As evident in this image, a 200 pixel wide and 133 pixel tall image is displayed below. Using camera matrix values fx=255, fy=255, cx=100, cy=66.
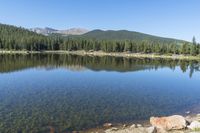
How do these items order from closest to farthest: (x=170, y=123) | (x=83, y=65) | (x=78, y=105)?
(x=170, y=123) → (x=78, y=105) → (x=83, y=65)

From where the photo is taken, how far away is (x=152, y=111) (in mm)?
40094

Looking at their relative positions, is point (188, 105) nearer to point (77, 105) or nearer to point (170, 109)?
Answer: point (170, 109)

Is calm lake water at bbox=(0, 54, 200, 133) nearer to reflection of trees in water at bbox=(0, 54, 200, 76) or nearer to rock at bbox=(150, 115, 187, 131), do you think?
rock at bbox=(150, 115, 187, 131)

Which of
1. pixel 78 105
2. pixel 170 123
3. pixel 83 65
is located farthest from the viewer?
pixel 83 65

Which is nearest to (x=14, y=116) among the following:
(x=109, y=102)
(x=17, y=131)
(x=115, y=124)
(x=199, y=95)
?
(x=17, y=131)

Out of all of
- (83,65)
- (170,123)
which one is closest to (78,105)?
(170,123)

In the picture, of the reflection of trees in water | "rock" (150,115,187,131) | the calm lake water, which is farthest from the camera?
the reflection of trees in water

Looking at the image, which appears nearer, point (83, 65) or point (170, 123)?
point (170, 123)

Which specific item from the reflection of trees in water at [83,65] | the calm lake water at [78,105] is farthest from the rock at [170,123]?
the reflection of trees in water at [83,65]

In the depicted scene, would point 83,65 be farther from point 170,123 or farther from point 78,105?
point 170,123

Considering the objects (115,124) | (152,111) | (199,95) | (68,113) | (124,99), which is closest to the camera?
(115,124)

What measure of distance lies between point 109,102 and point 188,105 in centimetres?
1413

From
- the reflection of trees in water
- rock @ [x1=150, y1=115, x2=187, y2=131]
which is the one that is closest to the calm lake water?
rock @ [x1=150, y1=115, x2=187, y2=131]

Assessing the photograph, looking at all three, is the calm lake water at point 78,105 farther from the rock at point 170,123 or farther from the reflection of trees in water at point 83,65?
the reflection of trees in water at point 83,65
